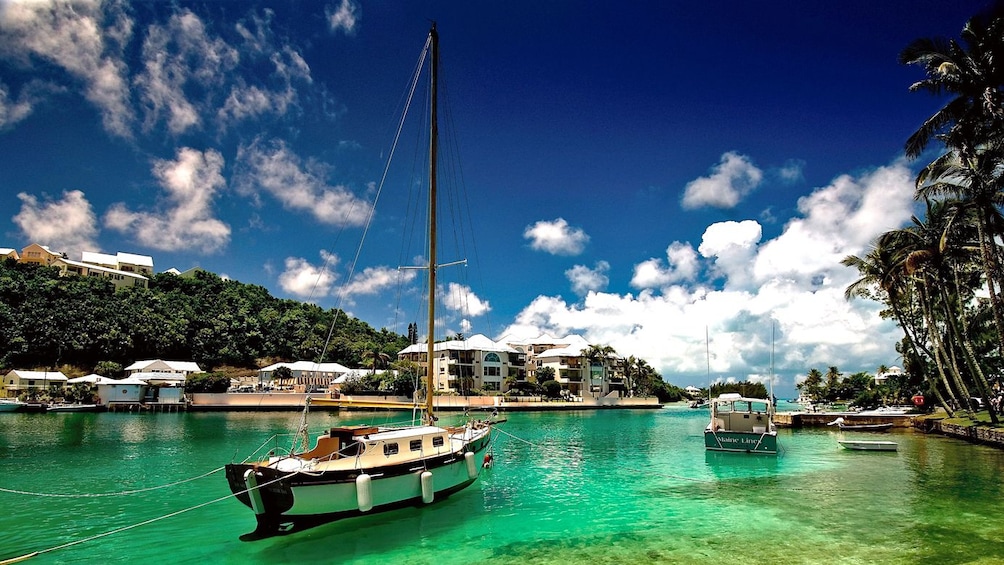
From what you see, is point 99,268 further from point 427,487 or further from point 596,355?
point 427,487

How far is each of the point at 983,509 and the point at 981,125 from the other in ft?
59.7

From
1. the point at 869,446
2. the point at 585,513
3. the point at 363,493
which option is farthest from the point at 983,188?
the point at 363,493

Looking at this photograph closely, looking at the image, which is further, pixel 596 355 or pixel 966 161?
pixel 596 355

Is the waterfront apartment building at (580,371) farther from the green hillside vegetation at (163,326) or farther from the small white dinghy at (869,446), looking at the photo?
the small white dinghy at (869,446)

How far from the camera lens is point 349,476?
1453cm

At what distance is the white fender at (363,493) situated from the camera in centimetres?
1457

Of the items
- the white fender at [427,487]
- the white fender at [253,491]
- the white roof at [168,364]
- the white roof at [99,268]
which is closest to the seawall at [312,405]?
the white roof at [168,364]

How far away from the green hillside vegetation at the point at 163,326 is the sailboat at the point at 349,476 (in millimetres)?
55067

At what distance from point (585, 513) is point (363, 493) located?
764 cm

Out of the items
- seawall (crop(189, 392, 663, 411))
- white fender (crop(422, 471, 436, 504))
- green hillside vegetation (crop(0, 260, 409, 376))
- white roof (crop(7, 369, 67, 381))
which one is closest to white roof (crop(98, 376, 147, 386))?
seawall (crop(189, 392, 663, 411))

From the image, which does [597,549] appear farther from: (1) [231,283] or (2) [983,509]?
(1) [231,283]

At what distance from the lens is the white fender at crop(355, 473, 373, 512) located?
1457 centimetres

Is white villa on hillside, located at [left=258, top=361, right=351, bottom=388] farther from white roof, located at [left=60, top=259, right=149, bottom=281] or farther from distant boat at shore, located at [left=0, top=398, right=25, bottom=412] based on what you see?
white roof, located at [left=60, top=259, right=149, bottom=281]

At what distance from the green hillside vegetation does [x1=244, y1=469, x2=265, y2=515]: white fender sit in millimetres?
57801
